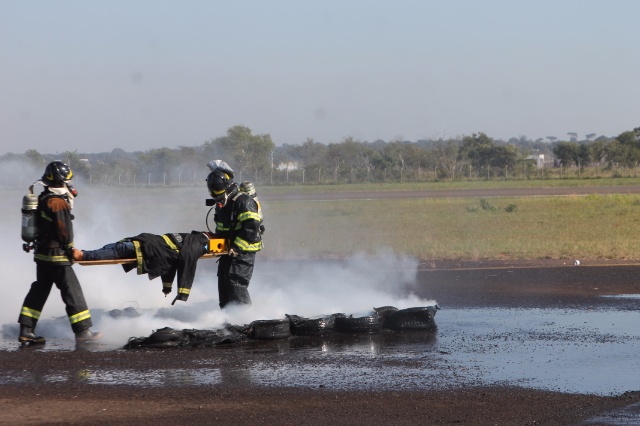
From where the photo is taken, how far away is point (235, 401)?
264 inches

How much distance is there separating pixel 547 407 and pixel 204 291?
671 centimetres

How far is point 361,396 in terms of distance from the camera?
684 centimetres

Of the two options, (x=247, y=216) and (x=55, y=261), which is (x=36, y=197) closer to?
(x=55, y=261)

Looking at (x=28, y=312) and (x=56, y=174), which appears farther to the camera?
(x=28, y=312)

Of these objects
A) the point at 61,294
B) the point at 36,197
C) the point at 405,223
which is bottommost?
the point at 405,223

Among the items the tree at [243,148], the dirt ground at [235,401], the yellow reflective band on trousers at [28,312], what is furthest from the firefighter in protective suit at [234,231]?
the tree at [243,148]

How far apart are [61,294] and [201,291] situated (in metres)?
3.40

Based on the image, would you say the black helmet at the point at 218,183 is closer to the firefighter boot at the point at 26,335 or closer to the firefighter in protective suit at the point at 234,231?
the firefighter in protective suit at the point at 234,231

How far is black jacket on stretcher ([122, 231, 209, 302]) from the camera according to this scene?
29.6ft

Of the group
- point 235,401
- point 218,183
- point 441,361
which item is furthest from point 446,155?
point 235,401

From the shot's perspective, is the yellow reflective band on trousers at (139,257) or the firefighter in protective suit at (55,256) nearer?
the firefighter in protective suit at (55,256)

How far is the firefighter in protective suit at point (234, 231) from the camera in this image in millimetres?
9484

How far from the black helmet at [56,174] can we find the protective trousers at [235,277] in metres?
1.95

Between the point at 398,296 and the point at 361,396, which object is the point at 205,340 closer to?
the point at 361,396
